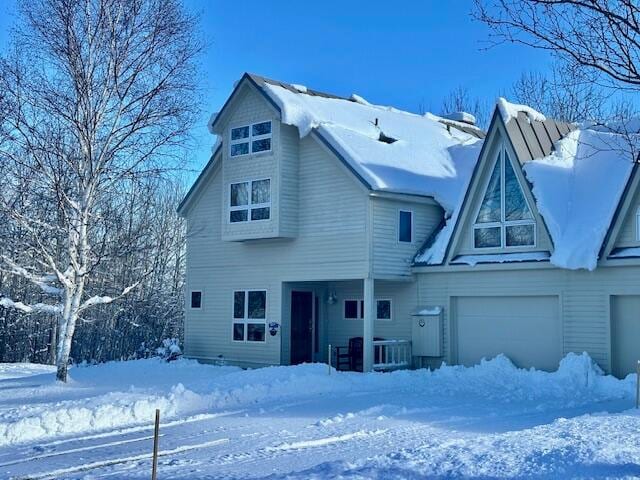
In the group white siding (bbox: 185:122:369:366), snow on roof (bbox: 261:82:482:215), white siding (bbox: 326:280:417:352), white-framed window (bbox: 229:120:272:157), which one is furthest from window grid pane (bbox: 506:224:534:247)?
white-framed window (bbox: 229:120:272:157)

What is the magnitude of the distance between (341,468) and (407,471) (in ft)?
2.46

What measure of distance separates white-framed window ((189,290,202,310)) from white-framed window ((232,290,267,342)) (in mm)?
1662

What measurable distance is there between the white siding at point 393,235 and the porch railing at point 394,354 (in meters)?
1.93

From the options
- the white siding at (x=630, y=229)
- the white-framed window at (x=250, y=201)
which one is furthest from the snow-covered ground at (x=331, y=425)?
the white-framed window at (x=250, y=201)

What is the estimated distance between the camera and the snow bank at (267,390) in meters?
12.6

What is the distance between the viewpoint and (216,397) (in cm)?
1502

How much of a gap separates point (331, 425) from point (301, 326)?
37.1 feet

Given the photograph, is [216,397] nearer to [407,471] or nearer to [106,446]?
[106,446]

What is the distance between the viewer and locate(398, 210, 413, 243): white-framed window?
21.0m

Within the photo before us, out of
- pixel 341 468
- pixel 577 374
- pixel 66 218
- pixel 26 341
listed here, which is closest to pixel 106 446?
pixel 341 468

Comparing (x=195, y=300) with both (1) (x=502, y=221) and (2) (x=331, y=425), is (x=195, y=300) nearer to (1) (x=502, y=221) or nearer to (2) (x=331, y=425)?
(1) (x=502, y=221)

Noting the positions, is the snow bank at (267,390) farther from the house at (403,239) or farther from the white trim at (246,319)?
the white trim at (246,319)

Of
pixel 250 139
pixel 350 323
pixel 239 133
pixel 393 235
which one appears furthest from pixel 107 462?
pixel 239 133

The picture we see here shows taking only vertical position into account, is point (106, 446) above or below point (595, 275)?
below
